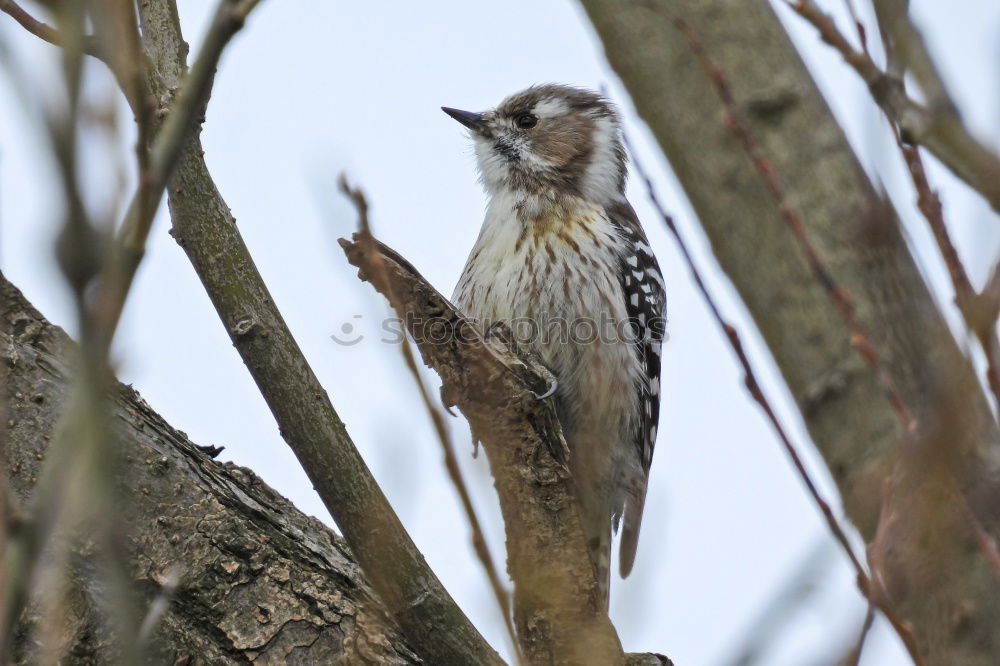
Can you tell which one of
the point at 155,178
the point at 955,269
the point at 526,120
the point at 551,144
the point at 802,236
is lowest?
the point at 955,269

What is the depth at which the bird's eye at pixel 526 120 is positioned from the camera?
6.44 metres

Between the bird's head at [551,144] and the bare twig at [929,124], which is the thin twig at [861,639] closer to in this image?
the bare twig at [929,124]

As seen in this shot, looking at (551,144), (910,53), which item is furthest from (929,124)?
(551,144)

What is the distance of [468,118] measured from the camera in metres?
Answer: 6.54

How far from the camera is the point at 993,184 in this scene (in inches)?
60.9

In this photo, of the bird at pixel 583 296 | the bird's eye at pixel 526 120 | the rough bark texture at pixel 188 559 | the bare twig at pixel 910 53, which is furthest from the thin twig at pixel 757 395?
the bird's eye at pixel 526 120

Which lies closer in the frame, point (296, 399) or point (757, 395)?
point (757, 395)

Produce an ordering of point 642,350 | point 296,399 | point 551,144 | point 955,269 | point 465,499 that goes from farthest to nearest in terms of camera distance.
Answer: point 551,144 < point 642,350 < point 296,399 < point 465,499 < point 955,269

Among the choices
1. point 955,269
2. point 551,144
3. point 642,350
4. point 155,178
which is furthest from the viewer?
point 551,144

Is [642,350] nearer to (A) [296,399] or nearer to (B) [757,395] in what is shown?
(A) [296,399]

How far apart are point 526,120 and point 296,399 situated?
3728 millimetres

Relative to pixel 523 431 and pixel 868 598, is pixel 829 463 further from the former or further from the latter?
pixel 523 431

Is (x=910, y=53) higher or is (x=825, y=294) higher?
(x=910, y=53)

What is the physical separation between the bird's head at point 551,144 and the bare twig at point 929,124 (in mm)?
4221
